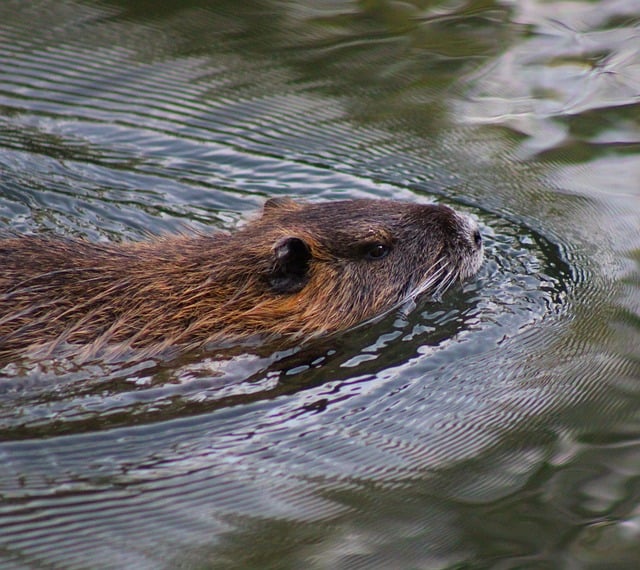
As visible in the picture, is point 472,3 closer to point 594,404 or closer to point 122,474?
point 594,404

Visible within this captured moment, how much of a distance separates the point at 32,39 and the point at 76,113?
0.88 m

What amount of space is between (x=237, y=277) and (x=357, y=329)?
2.02 feet

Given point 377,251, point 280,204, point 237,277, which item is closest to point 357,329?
point 377,251

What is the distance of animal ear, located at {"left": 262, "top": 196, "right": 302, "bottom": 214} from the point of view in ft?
18.4

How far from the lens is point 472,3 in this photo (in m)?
7.90

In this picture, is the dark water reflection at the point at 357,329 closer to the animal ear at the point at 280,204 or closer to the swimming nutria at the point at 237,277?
the swimming nutria at the point at 237,277

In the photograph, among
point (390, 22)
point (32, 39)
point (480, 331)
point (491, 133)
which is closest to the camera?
point (480, 331)

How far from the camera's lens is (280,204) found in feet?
18.5

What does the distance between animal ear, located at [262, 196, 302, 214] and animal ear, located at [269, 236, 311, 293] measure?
0.48 metres

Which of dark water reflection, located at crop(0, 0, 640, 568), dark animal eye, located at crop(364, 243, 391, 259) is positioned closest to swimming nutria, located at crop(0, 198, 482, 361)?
dark animal eye, located at crop(364, 243, 391, 259)

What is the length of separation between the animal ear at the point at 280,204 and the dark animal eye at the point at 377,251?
1.46 ft

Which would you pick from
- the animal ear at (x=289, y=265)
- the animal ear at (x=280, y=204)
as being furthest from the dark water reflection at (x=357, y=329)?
the animal ear at (x=280, y=204)

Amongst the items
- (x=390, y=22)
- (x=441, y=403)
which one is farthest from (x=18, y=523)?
(x=390, y=22)

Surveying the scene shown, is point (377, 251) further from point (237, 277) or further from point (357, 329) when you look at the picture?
point (237, 277)
